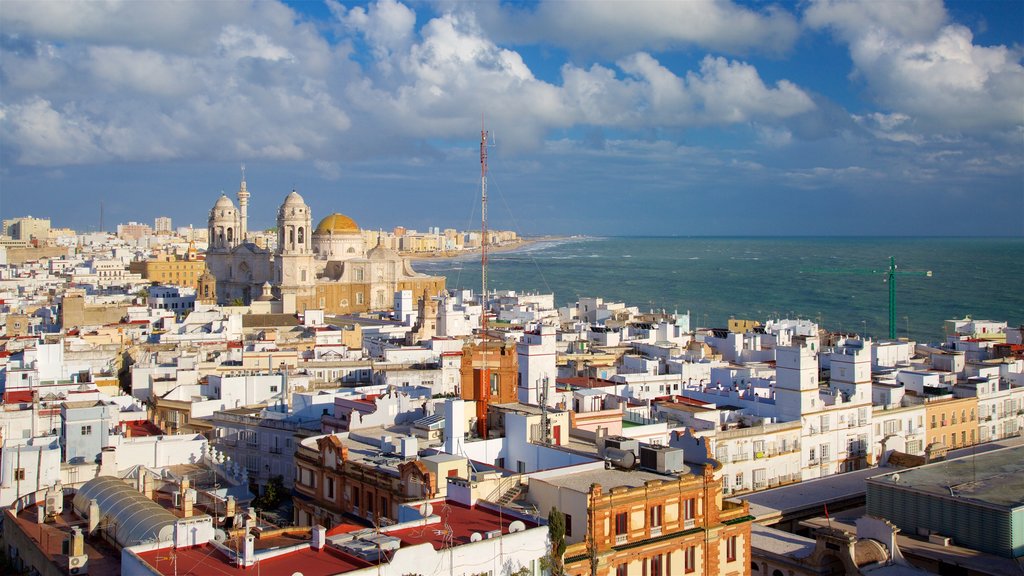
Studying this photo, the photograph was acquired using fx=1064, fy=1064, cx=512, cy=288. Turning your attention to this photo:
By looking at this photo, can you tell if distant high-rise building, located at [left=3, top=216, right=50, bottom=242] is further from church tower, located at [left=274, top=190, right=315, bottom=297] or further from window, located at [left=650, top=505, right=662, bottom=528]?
window, located at [left=650, top=505, right=662, bottom=528]

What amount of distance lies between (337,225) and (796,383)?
51567 mm

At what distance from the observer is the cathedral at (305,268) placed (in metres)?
64.5

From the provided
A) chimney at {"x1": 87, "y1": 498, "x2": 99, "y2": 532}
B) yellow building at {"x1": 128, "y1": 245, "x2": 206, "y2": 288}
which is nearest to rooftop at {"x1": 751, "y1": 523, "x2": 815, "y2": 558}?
chimney at {"x1": 87, "y1": 498, "x2": 99, "y2": 532}

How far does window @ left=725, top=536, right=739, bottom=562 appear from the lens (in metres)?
14.9

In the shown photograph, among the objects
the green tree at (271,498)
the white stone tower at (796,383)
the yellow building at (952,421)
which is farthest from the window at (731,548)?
the yellow building at (952,421)

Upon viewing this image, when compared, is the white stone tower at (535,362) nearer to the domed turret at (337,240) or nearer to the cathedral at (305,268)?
the cathedral at (305,268)

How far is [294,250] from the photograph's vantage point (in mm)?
65375

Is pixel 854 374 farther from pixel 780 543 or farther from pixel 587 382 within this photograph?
pixel 780 543

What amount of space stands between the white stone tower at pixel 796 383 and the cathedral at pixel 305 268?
39728mm

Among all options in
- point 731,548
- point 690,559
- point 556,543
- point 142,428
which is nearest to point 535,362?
point 142,428

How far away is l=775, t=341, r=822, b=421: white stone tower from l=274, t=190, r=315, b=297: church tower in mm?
42223

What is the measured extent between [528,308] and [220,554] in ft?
149

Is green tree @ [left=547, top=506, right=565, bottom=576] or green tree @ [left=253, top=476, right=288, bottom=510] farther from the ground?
green tree @ [left=547, top=506, right=565, bottom=576]

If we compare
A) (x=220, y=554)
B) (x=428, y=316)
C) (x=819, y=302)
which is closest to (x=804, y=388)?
(x=220, y=554)
